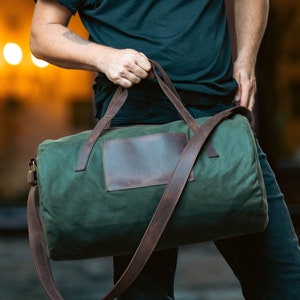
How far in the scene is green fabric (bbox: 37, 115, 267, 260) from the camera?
1.95 meters

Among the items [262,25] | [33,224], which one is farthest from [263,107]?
[33,224]

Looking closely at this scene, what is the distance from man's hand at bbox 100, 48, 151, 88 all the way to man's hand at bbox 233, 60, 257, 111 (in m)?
0.35

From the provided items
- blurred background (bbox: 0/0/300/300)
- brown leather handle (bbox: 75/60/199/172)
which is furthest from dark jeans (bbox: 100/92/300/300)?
blurred background (bbox: 0/0/300/300)

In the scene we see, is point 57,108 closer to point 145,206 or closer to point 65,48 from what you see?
point 65,48

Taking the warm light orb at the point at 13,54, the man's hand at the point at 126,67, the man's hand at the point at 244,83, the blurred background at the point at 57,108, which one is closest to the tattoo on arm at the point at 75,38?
the man's hand at the point at 126,67

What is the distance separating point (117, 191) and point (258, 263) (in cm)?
49

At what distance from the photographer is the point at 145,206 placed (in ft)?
6.41

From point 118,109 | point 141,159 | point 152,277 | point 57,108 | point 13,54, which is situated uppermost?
point 118,109

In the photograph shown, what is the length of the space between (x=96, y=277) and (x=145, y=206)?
142 inches

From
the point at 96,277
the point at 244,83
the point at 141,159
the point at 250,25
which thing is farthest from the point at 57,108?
the point at 141,159

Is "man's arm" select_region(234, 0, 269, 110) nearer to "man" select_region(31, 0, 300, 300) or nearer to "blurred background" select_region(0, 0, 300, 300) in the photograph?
"man" select_region(31, 0, 300, 300)

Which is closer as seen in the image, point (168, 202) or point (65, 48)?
point (168, 202)

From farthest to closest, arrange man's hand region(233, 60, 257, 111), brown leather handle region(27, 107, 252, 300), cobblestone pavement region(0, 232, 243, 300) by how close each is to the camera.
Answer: cobblestone pavement region(0, 232, 243, 300) < man's hand region(233, 60, 257, 111) < brown leather handle region(27, 107, 252, 300)

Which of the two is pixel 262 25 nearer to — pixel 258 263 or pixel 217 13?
pixel 217 13
